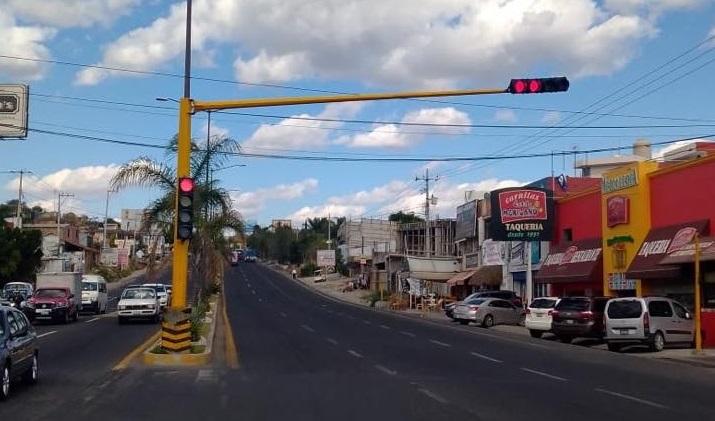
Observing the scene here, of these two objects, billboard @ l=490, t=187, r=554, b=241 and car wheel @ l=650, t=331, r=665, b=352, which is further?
billboard @ l=490, t=187, r=554, b=241

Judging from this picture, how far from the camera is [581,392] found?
16594 mm

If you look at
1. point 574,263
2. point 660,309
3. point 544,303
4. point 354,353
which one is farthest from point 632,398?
point 574,263

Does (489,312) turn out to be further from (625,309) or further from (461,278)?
(461,278)

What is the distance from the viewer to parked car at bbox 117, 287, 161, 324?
41750mm

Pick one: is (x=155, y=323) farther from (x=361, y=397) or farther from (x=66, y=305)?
(x=361, y=397)

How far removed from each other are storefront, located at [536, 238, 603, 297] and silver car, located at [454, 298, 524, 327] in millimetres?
2217

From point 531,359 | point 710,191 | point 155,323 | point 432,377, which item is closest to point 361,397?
point 432,377

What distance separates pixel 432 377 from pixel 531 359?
6744mm

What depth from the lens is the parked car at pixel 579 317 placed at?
32781 millimetres

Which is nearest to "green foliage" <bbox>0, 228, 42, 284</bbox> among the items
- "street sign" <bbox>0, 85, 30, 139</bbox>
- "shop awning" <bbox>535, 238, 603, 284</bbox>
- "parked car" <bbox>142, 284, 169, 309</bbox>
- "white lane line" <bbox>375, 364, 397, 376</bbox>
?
"parked car" <bbox>142, 284, 169, 309</bbox>

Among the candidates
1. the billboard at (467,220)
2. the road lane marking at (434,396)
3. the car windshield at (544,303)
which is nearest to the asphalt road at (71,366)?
the road lane marking at (434,396)

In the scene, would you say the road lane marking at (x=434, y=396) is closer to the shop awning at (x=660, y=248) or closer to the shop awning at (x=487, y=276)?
the shop awning at (x=660, y=248)

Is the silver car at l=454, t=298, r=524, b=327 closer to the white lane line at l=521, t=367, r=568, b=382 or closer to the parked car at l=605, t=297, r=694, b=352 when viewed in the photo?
the parked car at l=605, t=297, r=694, b=352

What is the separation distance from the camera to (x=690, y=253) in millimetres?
30844
